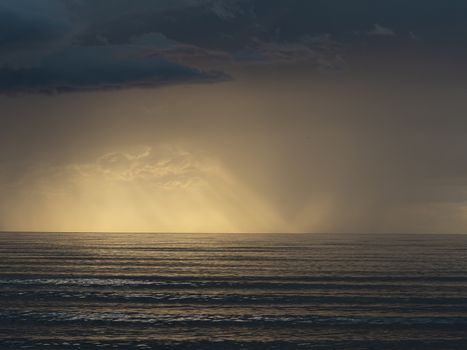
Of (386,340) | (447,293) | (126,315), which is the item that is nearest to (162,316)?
(126,315)

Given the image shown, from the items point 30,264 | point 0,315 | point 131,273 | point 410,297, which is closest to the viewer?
point 0,315

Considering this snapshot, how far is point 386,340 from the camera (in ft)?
165

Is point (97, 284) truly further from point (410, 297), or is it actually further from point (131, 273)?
point (410, 297)

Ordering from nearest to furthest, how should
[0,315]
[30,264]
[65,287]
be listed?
[0,315], [65,287], [30,264]

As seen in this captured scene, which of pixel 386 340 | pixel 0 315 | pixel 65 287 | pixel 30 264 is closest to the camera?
pixel 386 340

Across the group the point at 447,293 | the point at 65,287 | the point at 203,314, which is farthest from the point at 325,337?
the point at 65,287

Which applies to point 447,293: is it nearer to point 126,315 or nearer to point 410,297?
point 410,297

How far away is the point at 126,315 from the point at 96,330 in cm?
791

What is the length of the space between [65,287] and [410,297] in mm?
41154

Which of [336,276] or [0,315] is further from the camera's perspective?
[336,276]

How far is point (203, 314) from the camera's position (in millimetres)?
62719

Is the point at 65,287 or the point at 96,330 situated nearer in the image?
the point at 96,330

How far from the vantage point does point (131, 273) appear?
10762cm

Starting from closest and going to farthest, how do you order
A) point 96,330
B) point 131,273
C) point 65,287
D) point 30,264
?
point 96,330 < point 65,287 < point 131,273 < point 30,264
